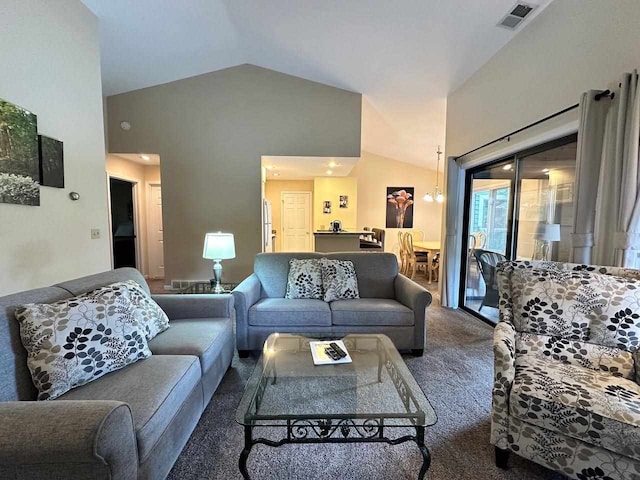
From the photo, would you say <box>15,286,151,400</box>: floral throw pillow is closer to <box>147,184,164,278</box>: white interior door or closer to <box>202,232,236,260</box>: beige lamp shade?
<box>202,232,236,260</box>: beige lamp shade

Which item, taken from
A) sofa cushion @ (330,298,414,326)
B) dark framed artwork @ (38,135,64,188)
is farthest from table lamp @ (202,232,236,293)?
dark framed artwork @ (38,135,64,188)

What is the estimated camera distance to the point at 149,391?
4.30 ft

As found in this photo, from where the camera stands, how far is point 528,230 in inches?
119

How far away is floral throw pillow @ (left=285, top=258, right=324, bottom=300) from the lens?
2893mm

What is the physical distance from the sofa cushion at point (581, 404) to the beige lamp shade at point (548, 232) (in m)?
1.48

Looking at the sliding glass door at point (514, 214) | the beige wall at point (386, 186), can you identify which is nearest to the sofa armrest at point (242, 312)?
the sliding glass door at point (514, 214)

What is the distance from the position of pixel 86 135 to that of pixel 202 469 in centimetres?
324

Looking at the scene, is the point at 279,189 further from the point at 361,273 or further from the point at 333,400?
the point at 333,400

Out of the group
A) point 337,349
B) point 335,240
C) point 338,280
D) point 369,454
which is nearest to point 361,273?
point 338,280

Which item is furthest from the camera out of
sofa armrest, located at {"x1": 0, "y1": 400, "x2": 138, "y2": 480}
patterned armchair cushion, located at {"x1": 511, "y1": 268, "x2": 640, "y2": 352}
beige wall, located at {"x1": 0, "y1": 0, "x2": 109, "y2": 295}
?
beige wall, located at {"x1": 0, "y1": 0, "x2": 109, "y2": 295}

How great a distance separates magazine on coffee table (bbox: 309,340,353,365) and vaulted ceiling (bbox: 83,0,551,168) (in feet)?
9.53

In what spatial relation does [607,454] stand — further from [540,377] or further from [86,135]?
[86,135]

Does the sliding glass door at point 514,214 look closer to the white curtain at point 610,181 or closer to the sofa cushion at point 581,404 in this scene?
the white curtain at point 610,181

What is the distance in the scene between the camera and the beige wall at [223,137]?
479 cm
